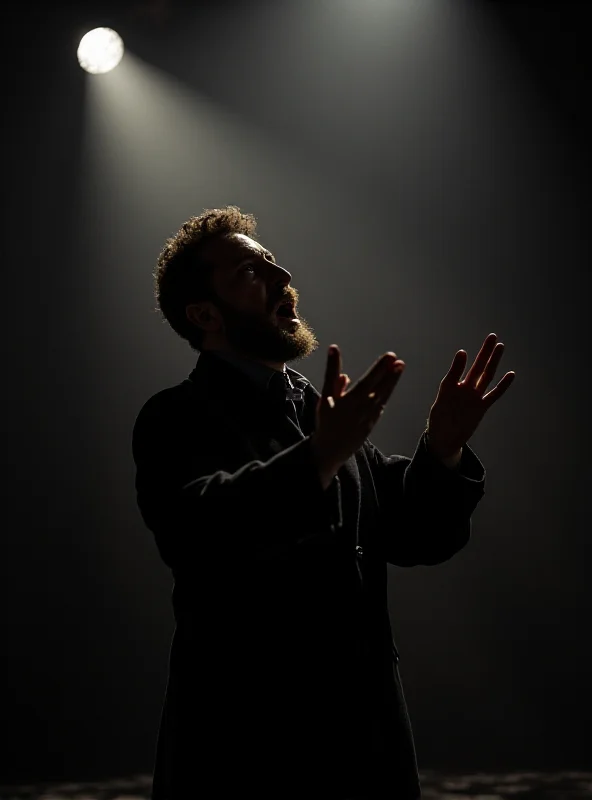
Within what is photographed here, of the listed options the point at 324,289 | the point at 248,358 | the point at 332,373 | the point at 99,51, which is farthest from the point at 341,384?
the point at 99,51

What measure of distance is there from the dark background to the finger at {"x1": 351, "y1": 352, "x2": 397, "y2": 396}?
2.13 meters

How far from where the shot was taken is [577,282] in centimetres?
319

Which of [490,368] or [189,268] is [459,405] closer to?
[490,368]

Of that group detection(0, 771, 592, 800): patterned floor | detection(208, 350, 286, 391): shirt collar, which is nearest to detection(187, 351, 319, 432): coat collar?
detection(208, 350, 286, 391): shirt collar

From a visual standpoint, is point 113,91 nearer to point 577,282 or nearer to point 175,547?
point 577,282

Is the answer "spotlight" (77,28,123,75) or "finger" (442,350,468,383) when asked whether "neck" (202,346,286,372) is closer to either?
"finger" (442,350,468,383)

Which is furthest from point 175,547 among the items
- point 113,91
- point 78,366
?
point 113,91

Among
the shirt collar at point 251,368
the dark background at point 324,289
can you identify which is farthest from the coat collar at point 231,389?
the dark background at point 324,289

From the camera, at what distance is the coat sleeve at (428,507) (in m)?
1.22

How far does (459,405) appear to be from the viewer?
124 centimetres

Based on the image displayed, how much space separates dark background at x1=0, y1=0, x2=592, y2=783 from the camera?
295 centimetres

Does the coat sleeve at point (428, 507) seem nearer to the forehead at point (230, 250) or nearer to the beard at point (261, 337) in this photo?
the beard at point (261, 337)

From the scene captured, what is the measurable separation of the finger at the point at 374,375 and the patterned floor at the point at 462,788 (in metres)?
2.24

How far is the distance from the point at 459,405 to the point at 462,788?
6.83 ft
